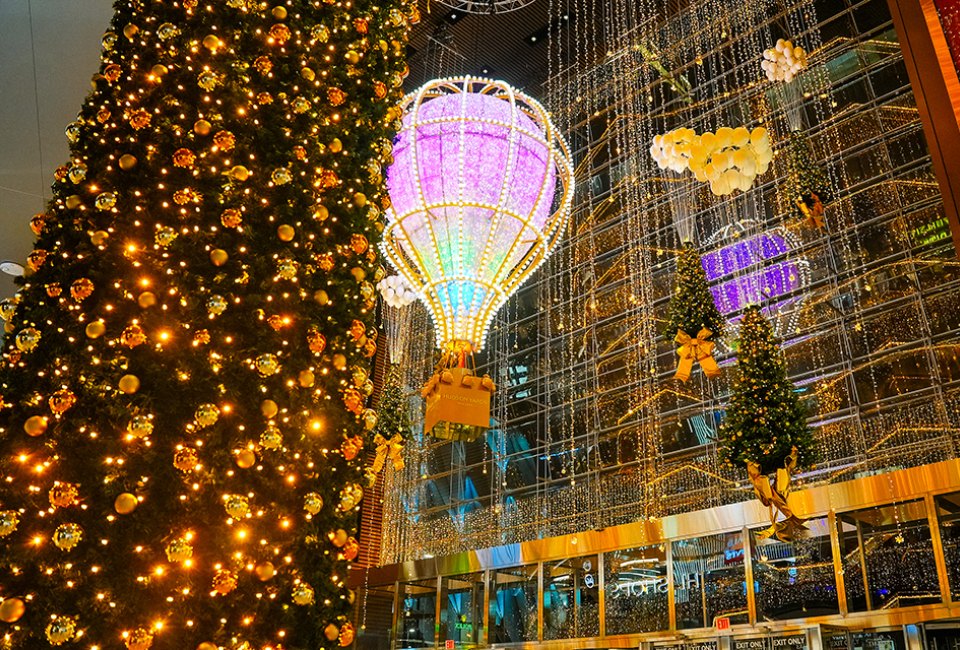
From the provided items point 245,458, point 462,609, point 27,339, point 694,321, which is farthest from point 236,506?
point 462,609

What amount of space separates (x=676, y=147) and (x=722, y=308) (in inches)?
173

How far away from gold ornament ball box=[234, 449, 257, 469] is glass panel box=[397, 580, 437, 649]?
30.7 ft

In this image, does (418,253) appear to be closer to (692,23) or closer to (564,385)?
(564,385)

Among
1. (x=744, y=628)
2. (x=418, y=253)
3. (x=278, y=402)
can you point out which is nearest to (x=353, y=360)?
(x=278, y=402)

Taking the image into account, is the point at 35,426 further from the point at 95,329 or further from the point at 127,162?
the point at 127,162

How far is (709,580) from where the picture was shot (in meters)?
8.48

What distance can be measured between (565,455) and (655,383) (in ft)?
7.21

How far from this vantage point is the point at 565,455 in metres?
13.1

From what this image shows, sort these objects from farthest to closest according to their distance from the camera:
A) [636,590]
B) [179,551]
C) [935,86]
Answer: [636,590] < [179,551] < [935,86]

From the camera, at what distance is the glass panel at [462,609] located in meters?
10.6

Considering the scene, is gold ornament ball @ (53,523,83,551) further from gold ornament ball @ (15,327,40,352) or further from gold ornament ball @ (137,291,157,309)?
gold ornament ball @ (137,291,157,309)

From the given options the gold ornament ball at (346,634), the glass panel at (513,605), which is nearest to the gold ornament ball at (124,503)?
the gold ornament ball at (346,634)

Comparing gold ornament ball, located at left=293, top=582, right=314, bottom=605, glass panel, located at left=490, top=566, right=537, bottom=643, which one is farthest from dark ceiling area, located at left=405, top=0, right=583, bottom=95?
gold ornament ball, located at left=293, top=582, right=314, bottom=605

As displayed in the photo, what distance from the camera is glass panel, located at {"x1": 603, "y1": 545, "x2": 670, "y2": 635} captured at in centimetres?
879
